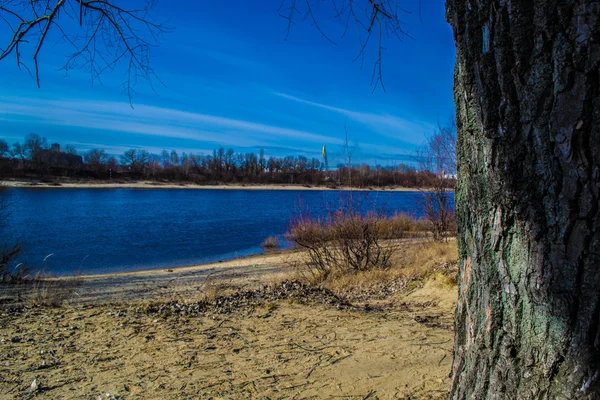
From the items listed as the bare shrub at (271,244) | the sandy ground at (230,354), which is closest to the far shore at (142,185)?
the bare shrub at (271,244)

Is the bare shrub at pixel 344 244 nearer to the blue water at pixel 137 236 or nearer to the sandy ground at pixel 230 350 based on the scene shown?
the blue water at pixel 137 236

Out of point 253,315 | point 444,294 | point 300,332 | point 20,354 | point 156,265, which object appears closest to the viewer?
point 20,354

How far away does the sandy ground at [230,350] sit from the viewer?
2.91 metres

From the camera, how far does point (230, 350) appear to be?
3740mm

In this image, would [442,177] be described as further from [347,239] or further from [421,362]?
[421,362]

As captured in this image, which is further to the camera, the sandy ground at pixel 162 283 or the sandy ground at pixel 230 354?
the sandy ground at pixel 162 283

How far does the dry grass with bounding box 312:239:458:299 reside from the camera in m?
7.21

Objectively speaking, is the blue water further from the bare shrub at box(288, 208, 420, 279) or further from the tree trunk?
the tree trunk

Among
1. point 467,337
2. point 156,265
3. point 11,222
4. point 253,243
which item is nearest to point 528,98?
point 467,337

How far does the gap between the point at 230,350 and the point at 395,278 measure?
16.9 feet

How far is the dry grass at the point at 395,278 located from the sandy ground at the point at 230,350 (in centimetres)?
125

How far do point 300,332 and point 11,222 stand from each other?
3252 cm

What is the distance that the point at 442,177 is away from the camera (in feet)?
44.8

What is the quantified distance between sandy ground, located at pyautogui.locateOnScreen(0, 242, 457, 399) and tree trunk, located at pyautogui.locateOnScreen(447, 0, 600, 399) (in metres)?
1.33
